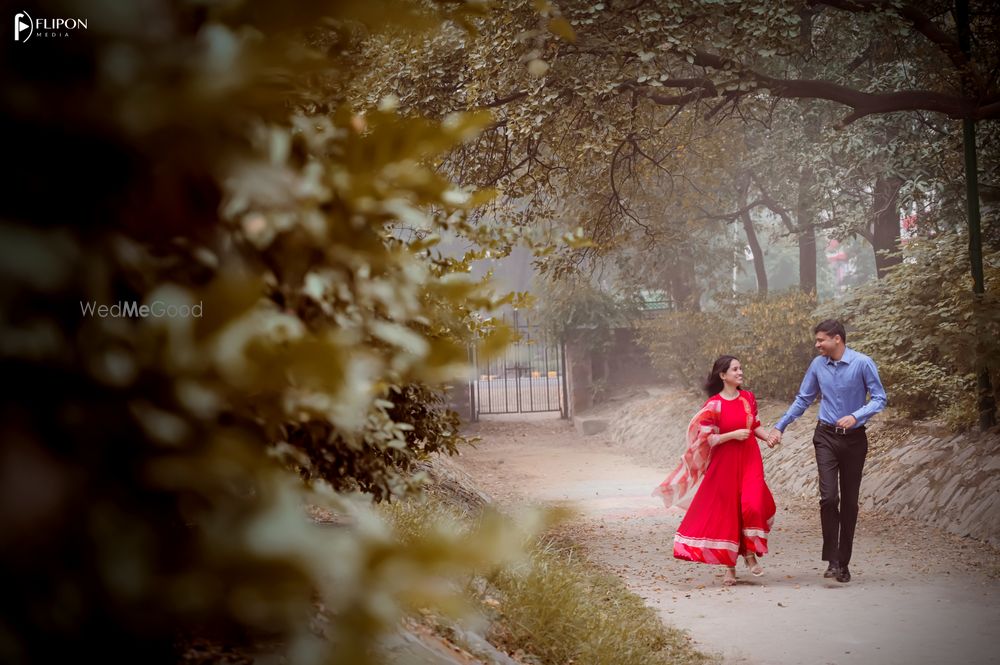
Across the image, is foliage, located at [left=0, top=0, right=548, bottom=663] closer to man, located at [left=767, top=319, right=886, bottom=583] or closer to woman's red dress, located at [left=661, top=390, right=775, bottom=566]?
man, located at [left=767, top=319, right=886, bottom=583]

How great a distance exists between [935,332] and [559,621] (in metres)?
A: 7.59

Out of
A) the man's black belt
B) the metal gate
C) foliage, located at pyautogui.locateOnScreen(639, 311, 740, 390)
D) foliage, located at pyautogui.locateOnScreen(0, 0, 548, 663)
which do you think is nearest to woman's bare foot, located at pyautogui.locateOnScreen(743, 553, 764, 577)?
the man's black belt

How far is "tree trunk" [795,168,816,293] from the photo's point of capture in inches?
922

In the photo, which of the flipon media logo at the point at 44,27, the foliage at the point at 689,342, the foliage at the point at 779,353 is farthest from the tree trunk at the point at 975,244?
the flipon media logo at the point at 44,27

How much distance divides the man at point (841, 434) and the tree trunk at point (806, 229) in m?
14.6

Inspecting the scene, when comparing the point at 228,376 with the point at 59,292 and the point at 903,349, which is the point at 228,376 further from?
the point at 903,349

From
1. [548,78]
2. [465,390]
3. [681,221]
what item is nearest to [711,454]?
[548,78]

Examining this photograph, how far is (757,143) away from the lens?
81.7 ft

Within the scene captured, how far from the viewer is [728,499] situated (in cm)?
877

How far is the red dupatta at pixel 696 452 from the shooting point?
29.5 ft

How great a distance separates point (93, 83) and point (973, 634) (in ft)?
22.7

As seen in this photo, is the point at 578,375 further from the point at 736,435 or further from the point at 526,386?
the point at 736,435

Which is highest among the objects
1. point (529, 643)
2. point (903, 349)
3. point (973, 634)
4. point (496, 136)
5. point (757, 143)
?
point (757, 143)

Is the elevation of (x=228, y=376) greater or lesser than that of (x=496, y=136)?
lesser
